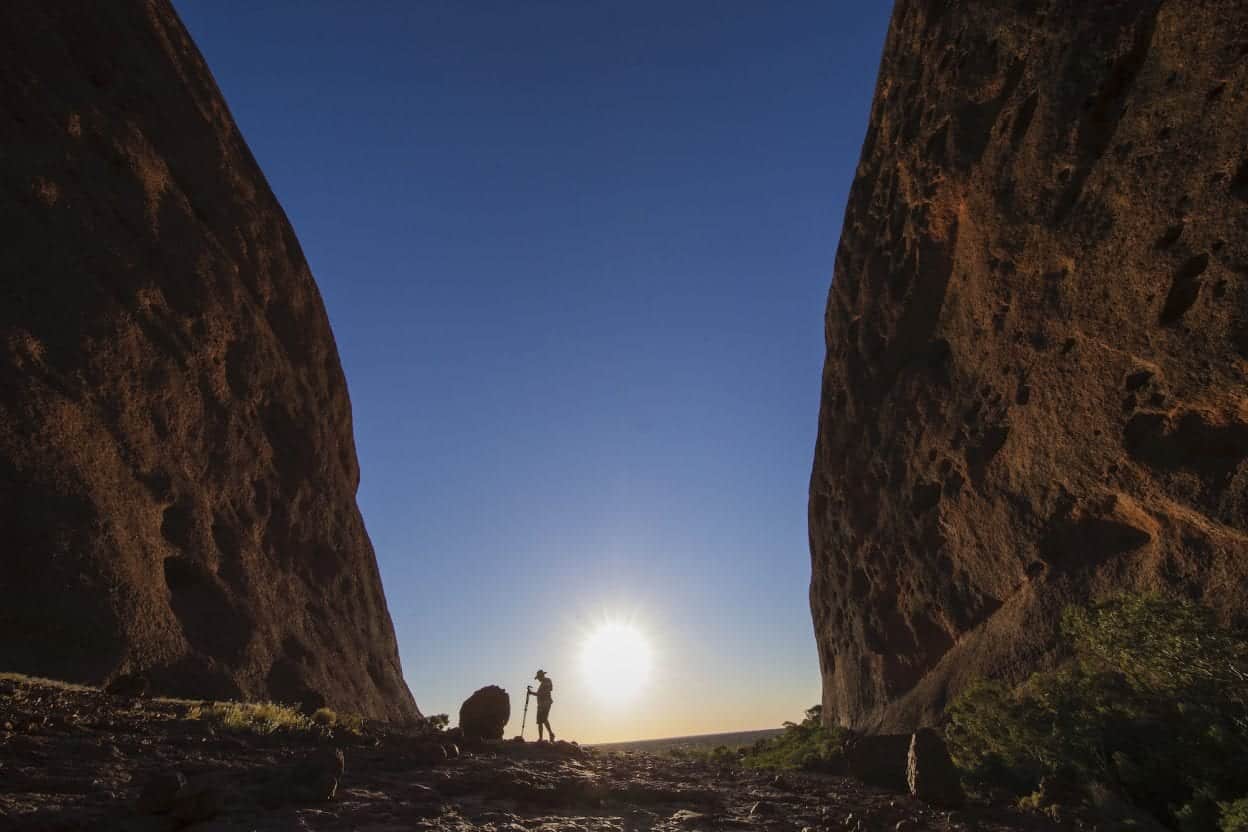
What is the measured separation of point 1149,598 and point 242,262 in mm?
23818

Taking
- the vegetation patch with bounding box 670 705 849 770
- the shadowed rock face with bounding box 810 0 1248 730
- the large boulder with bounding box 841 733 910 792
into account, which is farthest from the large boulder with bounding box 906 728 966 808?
the vegetation patch with bounding box 670 705 849 770

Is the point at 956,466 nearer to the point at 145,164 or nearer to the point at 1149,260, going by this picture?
the point at 1149,260

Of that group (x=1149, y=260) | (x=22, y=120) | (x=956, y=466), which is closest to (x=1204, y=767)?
(x=1149, y=260)

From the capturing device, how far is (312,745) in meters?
10.8

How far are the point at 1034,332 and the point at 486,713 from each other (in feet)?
48.1

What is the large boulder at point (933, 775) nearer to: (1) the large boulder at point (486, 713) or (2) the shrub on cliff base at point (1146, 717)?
(2) the shrub on cliff base at point (1146, 717)


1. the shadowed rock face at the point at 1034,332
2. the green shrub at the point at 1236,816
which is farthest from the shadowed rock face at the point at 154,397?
the shadowed rock face at the point at 1034,332

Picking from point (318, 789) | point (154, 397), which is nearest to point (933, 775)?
point (318, 789)

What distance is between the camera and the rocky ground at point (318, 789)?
5.85 metres

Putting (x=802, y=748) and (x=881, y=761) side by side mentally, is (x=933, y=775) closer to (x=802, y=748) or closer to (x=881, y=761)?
(x=881, y=761)

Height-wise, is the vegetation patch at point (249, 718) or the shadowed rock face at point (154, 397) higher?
the shadowed rock face at point (154, 397)

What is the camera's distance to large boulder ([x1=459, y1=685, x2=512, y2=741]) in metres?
18.5

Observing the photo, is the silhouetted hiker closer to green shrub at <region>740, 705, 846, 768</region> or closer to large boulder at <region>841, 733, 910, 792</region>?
green shrub at <region>740, 705, 846, 768</region>

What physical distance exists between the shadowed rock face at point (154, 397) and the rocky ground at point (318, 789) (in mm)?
3385
